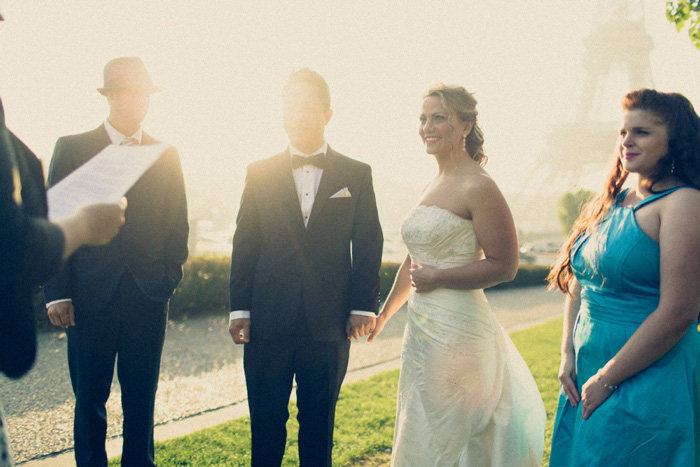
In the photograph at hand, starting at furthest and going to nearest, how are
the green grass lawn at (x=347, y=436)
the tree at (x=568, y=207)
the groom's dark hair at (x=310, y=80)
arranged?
the tree at (x=568, y=207) < the green grass lawn at (x=347, y=436) < the groom's dark hair at (x=310, y=80)

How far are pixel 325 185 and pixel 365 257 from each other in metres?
0.45

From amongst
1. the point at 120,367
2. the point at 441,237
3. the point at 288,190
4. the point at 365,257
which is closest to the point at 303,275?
the point at 365,257

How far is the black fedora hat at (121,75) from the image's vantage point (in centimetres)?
260

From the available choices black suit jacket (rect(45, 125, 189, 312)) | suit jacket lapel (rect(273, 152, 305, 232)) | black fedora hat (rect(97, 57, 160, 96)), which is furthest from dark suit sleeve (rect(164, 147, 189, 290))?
suit jacket lapel (rect(273, 152, 305, 232))

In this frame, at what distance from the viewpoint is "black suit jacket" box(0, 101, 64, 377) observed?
1.02m

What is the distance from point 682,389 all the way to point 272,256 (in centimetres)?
188

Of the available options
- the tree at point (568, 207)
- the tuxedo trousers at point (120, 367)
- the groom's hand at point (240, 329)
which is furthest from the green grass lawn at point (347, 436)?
the tree at point (568, 207)

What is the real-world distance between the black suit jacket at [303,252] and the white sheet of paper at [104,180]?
3.57ft

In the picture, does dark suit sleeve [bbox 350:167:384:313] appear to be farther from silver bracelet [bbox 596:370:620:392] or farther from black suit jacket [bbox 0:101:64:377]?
black suit jacket [bbox 0:101:64:377]

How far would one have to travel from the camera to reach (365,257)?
2510 millimetres

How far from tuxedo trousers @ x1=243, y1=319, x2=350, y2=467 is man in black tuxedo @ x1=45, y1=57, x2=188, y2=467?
2.42 ft

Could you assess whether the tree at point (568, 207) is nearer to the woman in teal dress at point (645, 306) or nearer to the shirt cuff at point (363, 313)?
the shirt cuff at point (363, 313)

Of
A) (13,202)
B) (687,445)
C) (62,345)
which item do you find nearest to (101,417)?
(13,202)

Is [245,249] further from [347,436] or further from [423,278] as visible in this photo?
[347,436]
